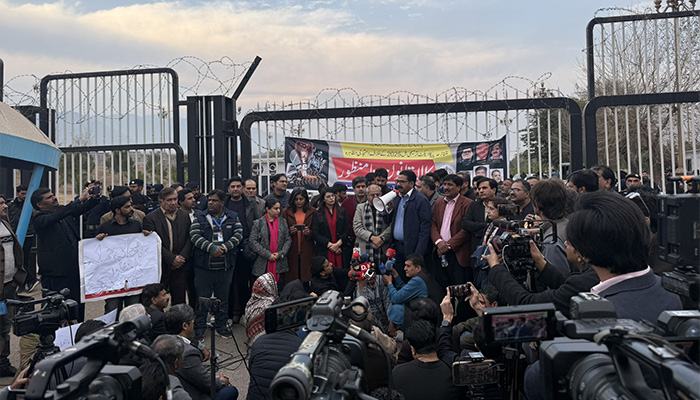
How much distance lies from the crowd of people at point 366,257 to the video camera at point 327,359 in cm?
85

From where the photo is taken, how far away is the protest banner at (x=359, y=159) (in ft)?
27.9

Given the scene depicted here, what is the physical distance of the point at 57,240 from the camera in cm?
598

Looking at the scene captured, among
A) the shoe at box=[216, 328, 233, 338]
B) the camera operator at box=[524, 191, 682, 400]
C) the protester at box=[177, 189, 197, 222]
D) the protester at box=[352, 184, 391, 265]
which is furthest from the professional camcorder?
the protester at box=[352, 184, 391, 265]

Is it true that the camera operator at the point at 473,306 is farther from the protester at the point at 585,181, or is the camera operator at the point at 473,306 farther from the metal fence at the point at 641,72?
the metal fence at the point at 641,72

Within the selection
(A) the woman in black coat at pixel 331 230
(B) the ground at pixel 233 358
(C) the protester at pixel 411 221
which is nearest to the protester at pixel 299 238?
(A) the woman in black coat at pixel 331 230

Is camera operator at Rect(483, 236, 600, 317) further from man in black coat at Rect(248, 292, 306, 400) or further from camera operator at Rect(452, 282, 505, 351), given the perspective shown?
man in black coat at Rect(248, 292, 306, 400)

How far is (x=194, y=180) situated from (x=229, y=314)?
2.19 m

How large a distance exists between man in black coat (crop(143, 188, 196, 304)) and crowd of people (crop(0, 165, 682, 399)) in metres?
0.02

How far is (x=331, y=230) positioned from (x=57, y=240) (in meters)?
3.30

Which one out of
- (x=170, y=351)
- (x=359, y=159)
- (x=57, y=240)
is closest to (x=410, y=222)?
(x=359, y=159)

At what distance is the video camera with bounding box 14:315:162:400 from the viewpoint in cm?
156

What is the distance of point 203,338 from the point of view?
630 cm

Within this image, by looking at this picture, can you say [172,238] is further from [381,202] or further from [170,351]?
[170,351]

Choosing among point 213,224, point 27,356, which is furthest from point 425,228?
point 27,356
